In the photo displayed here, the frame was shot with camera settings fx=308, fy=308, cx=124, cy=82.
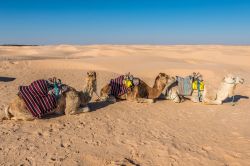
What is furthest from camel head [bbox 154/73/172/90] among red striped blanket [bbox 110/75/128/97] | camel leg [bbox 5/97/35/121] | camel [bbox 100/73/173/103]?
camel leg [bbox 5/97/35/121]

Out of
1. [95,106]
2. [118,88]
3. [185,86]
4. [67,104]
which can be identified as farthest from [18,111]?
[185,86]

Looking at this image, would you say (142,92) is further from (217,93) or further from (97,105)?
(217,93)

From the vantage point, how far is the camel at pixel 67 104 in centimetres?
646

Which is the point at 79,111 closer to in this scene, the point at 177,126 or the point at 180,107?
the point at 177,126

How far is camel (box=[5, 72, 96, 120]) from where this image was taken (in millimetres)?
6461

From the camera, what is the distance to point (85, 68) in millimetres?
16547

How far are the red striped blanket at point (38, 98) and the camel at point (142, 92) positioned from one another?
225 cm

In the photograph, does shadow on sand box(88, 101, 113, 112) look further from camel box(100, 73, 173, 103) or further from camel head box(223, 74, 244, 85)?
camel head box(223, 74, 244, 85)

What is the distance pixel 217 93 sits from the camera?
8.87 m

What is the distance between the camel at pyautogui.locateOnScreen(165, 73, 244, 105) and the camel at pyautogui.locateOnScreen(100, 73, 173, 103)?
0.37 metres

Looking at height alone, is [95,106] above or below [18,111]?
below

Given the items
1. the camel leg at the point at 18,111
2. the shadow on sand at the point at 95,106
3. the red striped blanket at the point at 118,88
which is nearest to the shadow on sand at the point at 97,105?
the shadow on sand at the point at 95,106

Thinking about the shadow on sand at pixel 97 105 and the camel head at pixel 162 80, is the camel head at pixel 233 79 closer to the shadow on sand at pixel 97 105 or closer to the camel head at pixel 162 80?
the camel head at pixel 162 80

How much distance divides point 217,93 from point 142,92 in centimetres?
216
